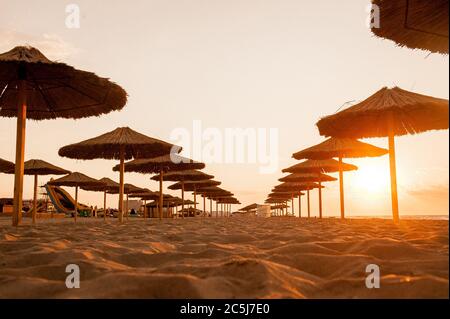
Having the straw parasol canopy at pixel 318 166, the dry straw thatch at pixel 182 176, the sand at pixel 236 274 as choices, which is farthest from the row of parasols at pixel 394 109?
the dry straw thatch at pixel 182 176

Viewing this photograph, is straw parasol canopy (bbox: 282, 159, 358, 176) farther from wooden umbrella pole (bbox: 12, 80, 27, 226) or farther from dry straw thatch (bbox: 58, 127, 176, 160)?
wooden umbrella pole (bbox: 12, 80, 27, 226)

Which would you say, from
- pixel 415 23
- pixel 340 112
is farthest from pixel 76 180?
pixel 415 23

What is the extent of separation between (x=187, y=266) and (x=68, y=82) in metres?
5.12

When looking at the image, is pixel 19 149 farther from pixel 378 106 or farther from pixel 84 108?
pixel 378 106

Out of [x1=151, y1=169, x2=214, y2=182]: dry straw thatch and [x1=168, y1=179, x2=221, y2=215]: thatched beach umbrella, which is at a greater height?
[x1=151, y1=169, x2=214, y2=182]: dry straw thatch

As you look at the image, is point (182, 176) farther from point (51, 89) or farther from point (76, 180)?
point (51, 89)

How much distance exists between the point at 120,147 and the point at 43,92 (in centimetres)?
248

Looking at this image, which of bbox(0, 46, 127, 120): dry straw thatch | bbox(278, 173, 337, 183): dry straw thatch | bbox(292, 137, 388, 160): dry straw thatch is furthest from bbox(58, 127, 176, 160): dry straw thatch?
bbox(278, 173, 337, 183): dry straw thatch

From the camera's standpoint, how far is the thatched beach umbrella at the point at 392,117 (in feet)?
19.2

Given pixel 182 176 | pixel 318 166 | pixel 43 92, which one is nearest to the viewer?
pixel 43 92

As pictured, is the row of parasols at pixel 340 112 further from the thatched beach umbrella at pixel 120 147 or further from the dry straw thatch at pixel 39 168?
the dry straw thatch at pixel 39 168

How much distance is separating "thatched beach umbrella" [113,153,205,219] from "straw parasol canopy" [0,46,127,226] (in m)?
5.54

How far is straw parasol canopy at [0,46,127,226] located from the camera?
545 centimetres

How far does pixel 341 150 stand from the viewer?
10.5 m
